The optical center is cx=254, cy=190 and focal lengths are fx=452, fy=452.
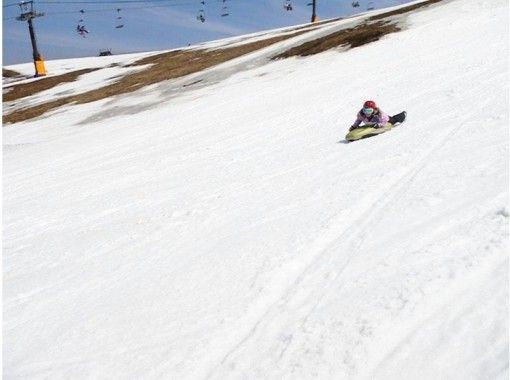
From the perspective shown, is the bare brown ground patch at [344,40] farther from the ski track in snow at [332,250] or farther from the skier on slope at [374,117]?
the ski track in snow at [332,250]

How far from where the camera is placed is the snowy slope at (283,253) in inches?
150

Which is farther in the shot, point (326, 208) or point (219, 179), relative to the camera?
point (219, 179)

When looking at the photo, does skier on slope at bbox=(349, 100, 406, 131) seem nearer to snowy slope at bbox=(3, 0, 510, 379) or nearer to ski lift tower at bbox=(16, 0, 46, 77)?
snowy slope at bbox=(3, 0, 510, 379)

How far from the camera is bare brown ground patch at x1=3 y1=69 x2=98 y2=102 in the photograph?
42.8m

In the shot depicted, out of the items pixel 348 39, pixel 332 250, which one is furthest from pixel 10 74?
pixel 332 250

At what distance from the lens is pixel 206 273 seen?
5699mm

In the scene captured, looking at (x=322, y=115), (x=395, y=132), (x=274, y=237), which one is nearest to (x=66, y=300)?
(x=274, y=237)

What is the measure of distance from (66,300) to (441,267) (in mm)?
4665

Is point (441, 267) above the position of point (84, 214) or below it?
above

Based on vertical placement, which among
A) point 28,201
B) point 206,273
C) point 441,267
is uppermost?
point 441,267

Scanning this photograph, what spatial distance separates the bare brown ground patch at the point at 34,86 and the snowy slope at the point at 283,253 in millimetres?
32854

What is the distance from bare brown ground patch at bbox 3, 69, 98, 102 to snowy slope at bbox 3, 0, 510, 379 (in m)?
32.9

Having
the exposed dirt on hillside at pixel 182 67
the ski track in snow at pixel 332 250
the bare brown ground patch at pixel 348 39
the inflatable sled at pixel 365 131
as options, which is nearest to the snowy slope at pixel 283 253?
the ski track in snow at pixel 332 250

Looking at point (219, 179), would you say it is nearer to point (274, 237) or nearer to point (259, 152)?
point (259, 152)
